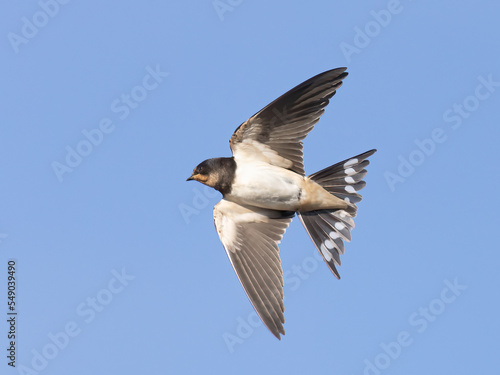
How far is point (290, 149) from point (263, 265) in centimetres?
136

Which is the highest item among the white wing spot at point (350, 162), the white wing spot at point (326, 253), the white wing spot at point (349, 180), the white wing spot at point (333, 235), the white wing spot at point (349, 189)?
the white wing spot at point (350, 162)

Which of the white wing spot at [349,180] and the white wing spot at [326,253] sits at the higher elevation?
the white wing spot at [349,180]

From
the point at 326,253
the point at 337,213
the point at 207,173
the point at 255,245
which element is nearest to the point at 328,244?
the point at 326,253

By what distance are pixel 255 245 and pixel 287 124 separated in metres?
1.48

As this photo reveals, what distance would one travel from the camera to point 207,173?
30.1ft

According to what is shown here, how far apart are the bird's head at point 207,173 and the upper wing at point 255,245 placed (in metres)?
0.39

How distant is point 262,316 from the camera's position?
349 inches

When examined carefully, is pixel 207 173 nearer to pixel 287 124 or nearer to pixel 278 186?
pixel 278 186

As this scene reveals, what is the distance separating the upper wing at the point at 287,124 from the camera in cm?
875

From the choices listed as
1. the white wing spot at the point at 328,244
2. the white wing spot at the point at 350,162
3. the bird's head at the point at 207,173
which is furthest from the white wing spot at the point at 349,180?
the bird's head at the point at 207,173

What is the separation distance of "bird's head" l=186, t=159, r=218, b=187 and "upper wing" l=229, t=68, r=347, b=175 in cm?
30

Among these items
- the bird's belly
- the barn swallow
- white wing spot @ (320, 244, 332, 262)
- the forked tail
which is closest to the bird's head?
the barn swallow

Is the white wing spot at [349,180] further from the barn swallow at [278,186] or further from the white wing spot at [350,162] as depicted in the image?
the white wing spot at [350,162]

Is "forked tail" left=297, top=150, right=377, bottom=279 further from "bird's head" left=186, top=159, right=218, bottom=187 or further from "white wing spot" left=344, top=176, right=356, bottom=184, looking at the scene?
"bird's head" left=186, top=159, right=218, bottom=187
